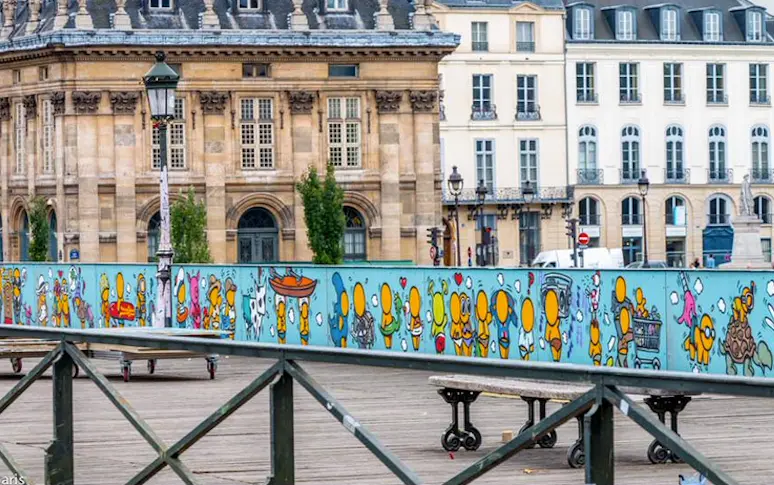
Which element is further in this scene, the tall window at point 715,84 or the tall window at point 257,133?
the tall window at point 715,84

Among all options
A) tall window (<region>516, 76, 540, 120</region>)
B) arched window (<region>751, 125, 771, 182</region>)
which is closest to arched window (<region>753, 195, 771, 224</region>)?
arched window (<region>751, 125, 771, 182</region>)

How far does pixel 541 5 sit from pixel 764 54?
1403 centimetres

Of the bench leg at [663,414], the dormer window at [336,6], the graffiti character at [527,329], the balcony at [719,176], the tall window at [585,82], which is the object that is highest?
the dormer window at [336,6]

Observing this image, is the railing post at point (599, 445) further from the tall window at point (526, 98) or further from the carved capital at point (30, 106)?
the tall window at point (526, 98)

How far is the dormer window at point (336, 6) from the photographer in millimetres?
82812

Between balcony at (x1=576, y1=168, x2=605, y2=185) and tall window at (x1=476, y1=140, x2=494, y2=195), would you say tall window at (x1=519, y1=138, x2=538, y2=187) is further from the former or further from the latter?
balcony at (x1=576, y1=168, x2=605, y2=185)

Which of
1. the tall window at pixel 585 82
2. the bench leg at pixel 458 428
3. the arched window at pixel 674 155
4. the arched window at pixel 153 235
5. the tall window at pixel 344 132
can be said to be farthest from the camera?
the arched window at pixel 674 155

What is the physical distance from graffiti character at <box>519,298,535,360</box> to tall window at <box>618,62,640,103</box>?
76.5 m

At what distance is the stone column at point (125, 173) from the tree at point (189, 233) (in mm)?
5678

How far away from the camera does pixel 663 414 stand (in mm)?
9922

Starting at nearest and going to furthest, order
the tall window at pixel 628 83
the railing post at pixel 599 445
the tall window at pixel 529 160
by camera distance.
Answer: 1. the railing post at pixel 599 445
2. the tall window at pixel 529 160
3. the tall window at pixel 628 83

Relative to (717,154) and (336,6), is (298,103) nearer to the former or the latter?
(336,6)

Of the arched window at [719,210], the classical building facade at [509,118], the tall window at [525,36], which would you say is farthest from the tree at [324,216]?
the arched window at [719,210]

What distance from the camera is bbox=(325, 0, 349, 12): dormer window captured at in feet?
272
